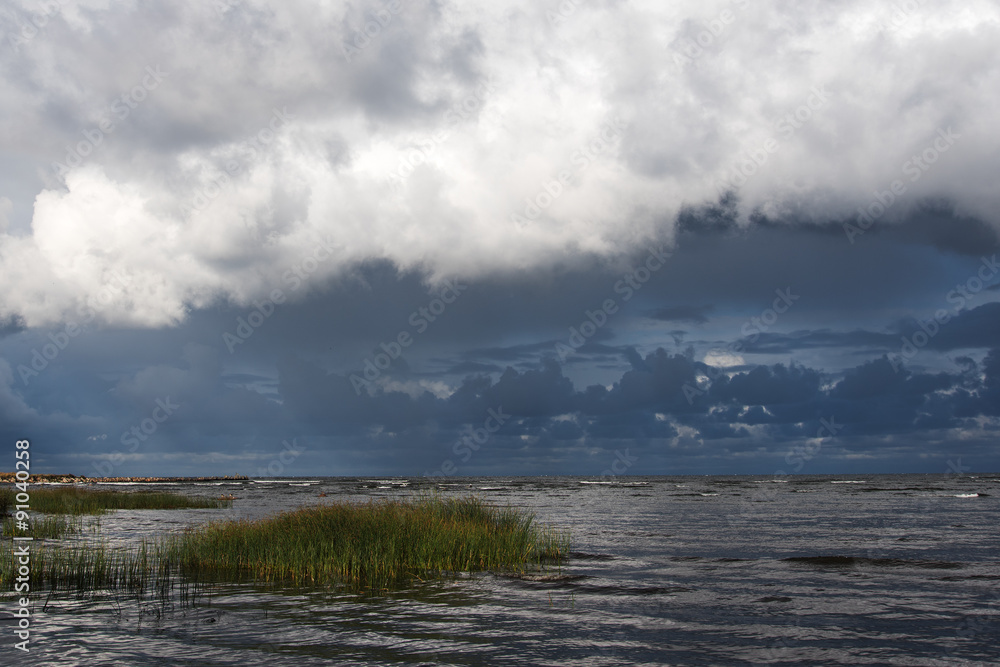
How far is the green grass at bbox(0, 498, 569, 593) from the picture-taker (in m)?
22.0

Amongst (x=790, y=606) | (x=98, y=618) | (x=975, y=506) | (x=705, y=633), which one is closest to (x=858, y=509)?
(x=975, y=506)

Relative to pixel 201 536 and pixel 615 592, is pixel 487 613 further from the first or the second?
pixel 201 536

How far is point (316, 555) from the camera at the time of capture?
23625 mm

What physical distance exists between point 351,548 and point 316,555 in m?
1.17

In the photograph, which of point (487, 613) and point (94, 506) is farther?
point (94, 506)

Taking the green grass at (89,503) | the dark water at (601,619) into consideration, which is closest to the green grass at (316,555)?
the dark water at (601,619)

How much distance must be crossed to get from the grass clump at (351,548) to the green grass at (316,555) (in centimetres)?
3

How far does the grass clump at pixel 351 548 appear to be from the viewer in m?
23.5

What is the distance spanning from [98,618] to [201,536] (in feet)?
Answer: 30.4

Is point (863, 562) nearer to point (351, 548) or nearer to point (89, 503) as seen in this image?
point (351, 548)

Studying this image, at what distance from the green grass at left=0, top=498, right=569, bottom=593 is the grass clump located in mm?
34

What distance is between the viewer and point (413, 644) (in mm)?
Result: 15688

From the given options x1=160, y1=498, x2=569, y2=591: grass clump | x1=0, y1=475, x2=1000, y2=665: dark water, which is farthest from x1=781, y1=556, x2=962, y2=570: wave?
x1=160, y1=498, x2=569, y2=591: grass clump

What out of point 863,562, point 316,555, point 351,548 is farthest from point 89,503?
point 863,562
